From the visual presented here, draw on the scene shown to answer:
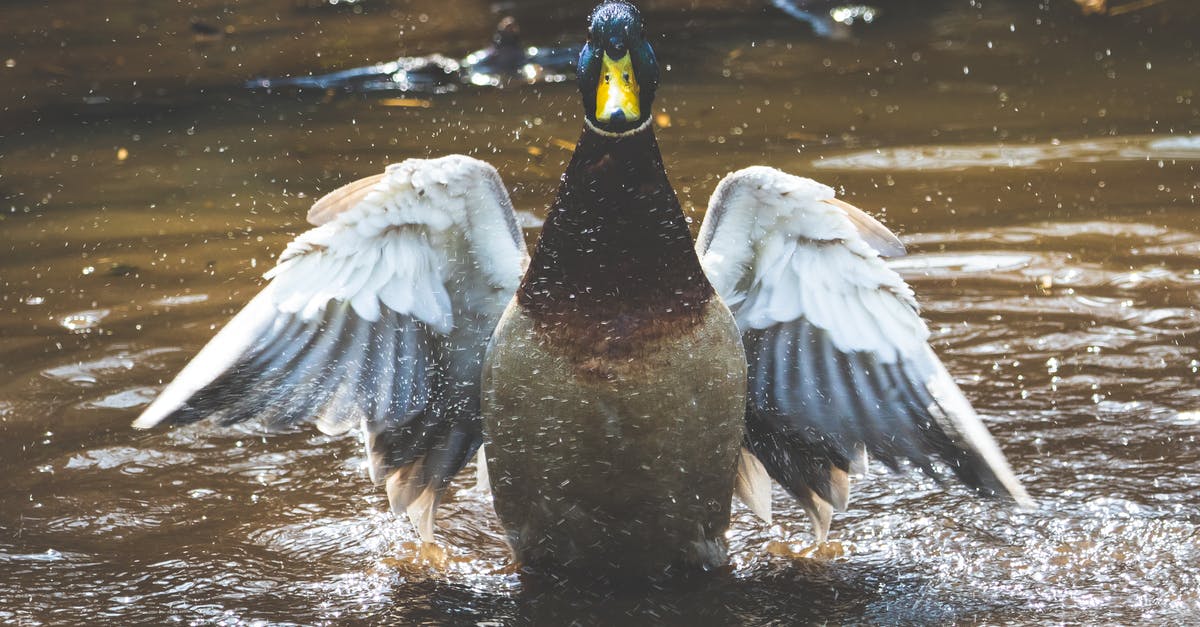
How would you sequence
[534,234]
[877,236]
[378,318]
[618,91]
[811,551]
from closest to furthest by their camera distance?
1. [618,91]
2. [378,318]
3. [877,236]
4. [811,551]
5. [534,234]

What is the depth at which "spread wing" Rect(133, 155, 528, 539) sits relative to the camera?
3479 mm

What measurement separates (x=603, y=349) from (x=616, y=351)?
0.10 feet

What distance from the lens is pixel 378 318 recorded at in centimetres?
365

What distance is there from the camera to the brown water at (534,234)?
12.4 ft

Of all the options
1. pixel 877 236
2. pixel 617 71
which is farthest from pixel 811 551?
pixel 617 71

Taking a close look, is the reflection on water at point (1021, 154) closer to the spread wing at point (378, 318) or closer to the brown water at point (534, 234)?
the brown water at point (534, 234)

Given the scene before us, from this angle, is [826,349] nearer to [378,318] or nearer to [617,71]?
[617,71]

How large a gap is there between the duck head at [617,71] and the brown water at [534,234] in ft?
4.14

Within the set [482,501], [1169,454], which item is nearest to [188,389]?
[482,501]

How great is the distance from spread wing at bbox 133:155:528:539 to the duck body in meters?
0.21

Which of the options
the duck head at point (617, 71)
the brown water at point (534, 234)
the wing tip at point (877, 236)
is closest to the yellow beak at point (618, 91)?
the duck head at point (617, 71)

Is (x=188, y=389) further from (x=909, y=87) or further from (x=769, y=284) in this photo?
(x=909, y=87)

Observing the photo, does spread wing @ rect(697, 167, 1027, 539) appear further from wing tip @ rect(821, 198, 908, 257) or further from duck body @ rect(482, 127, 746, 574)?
duck body @ rect(482, 127, 746, 574)

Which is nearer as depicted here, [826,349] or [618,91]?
[618,91]
